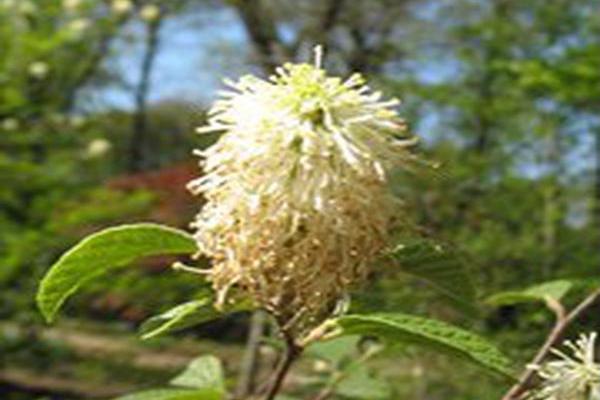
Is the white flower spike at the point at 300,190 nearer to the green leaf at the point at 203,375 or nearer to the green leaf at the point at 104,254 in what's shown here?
the green leaf at the point at 104,254

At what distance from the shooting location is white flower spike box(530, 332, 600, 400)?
67 cm

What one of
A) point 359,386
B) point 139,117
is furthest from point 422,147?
point 139,117

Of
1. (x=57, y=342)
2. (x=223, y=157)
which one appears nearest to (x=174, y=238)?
(x=223, y=157)

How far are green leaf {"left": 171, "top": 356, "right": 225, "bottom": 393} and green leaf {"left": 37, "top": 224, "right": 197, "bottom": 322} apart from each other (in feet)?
0.77

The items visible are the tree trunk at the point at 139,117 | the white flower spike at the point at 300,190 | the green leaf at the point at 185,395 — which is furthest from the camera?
the tree trunk at the point at 139,117

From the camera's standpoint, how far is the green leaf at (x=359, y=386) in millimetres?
1238

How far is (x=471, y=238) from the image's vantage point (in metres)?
3.82

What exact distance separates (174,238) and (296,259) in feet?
0.45

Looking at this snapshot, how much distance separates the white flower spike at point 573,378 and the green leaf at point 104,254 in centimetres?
24

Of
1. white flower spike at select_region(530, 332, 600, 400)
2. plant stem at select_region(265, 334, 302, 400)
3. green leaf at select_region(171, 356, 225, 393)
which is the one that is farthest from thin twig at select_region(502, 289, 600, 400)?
green leaf at select_region(171, 356, 225, 393)

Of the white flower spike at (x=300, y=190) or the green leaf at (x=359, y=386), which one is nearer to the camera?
the white flower spike at (x=300, y=190)

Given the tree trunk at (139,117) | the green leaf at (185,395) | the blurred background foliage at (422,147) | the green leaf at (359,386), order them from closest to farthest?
the green leaf at (185,395) < the green leaf at (359,386) < the blurred background foliage at (422,147) < the tree trunk at (139,117)

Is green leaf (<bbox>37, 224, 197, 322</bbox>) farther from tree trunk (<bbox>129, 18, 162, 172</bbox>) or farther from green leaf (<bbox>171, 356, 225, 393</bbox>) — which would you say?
tree trunk (<bbox>129, 18, 162, 172</bbox>)

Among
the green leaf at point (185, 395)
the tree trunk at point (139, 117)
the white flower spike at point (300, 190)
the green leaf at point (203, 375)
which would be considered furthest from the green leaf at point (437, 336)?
the tree trunk at point (139, 117)
